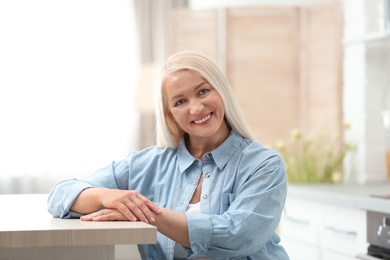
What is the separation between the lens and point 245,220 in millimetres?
1832

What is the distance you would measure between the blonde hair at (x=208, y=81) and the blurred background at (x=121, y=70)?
10.4 ft

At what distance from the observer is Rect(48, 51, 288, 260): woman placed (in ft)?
5.95

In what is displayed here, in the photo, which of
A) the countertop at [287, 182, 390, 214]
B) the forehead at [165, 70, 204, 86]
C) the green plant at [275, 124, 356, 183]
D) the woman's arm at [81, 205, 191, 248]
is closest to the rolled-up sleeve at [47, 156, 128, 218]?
the woman's arm at [81, 205, 191, 248]

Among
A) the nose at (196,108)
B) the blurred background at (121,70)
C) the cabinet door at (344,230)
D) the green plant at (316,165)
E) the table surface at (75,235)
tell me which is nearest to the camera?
the table surface at (75,235)

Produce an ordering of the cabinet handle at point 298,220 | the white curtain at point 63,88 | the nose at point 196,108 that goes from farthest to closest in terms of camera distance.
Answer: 1. the white curtain at point 63,88
2. the cabinet handle at point 298,220
3. the nose at point 196,108

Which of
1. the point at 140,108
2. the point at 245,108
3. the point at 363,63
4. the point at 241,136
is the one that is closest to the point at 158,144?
the point at 241,136

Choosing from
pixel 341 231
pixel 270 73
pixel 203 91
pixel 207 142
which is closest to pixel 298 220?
pixel 341 231

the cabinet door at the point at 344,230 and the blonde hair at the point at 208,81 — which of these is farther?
the cabinet door at the point at 344,230

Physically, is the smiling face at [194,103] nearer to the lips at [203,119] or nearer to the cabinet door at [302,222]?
the lips at [203,119]

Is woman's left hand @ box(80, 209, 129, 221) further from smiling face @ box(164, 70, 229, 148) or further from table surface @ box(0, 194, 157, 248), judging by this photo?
smiling face @ box(164, 70, 229, 148)

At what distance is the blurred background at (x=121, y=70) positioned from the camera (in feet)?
18.7

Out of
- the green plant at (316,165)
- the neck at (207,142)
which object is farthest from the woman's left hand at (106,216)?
the green plant at (316,165)

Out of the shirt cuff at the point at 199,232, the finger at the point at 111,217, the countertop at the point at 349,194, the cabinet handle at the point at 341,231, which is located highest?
the finger at the point at 111,217

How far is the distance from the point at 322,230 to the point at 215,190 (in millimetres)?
1773
